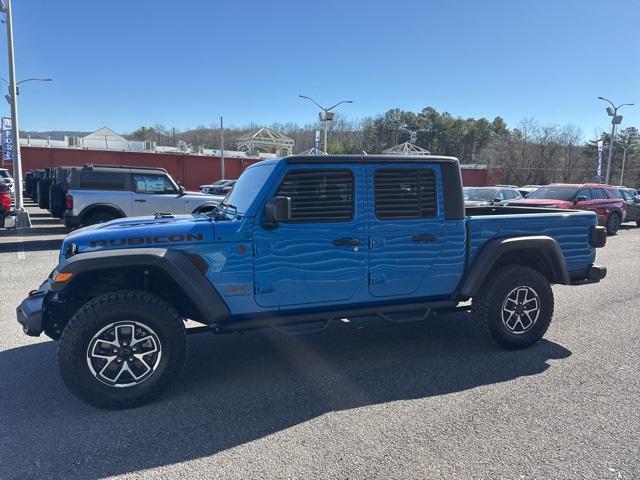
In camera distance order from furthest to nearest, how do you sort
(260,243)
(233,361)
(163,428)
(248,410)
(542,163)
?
(542,163) → (233,361) → (260,243) → (248,410) → (163,428)

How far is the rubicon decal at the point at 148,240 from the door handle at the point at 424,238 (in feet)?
6.32

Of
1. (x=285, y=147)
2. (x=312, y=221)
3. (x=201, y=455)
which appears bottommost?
(x=201, y=455)

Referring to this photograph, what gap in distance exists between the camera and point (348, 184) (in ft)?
13.7

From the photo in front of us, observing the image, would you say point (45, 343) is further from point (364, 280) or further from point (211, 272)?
point (364, 280)

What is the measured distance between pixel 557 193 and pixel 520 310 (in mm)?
11775

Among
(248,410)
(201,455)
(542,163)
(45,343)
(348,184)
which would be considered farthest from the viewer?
(542,163)

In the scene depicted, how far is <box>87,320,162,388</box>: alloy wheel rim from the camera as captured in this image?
3.46 meters

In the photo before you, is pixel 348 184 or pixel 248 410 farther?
pixel 348 184

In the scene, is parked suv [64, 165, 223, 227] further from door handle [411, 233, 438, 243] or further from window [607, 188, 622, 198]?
window [607, 188, 622, 198]

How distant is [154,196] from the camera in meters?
12.2

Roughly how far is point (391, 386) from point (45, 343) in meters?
3.61

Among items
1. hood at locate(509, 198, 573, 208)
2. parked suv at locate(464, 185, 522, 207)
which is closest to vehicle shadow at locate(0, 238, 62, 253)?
hood at locate(509, 198, 573, 208)

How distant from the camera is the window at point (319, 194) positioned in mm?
3996

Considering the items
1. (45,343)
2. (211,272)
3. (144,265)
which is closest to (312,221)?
(211,272)
